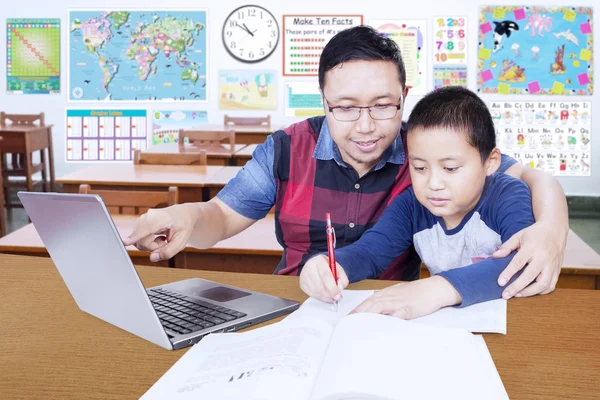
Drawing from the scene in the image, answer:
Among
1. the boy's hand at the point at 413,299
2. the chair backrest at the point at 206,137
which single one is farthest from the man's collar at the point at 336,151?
the chair backrest at the point at 206,137

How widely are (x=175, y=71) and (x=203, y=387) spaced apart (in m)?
6.08

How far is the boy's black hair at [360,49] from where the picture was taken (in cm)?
145

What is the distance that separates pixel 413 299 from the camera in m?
0.99

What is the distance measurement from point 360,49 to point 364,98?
0.11 metres

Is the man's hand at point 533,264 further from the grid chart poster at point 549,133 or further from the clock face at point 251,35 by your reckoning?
the clock face at point 251,35

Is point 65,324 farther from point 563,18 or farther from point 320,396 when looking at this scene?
point 563,18

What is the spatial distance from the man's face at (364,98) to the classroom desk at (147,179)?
1854 millimetres

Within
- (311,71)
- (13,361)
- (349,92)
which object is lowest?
(13,361)

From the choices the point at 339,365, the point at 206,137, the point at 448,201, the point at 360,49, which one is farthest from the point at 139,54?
the point at 339,365

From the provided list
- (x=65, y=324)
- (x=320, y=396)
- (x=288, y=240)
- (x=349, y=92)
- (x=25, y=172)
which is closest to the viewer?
(x=320, y=396)

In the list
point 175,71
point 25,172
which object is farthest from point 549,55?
point 25,172

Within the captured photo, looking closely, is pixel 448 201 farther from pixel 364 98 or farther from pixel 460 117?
pixel 364 98

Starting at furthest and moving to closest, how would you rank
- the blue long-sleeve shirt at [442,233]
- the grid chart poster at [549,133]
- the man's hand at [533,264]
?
1. the grid chart poster at [549,133]
2. the blue long-sleeve shirt at [442,233]
3. the man's hand at [533,264]

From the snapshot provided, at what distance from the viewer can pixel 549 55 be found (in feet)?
20.5
